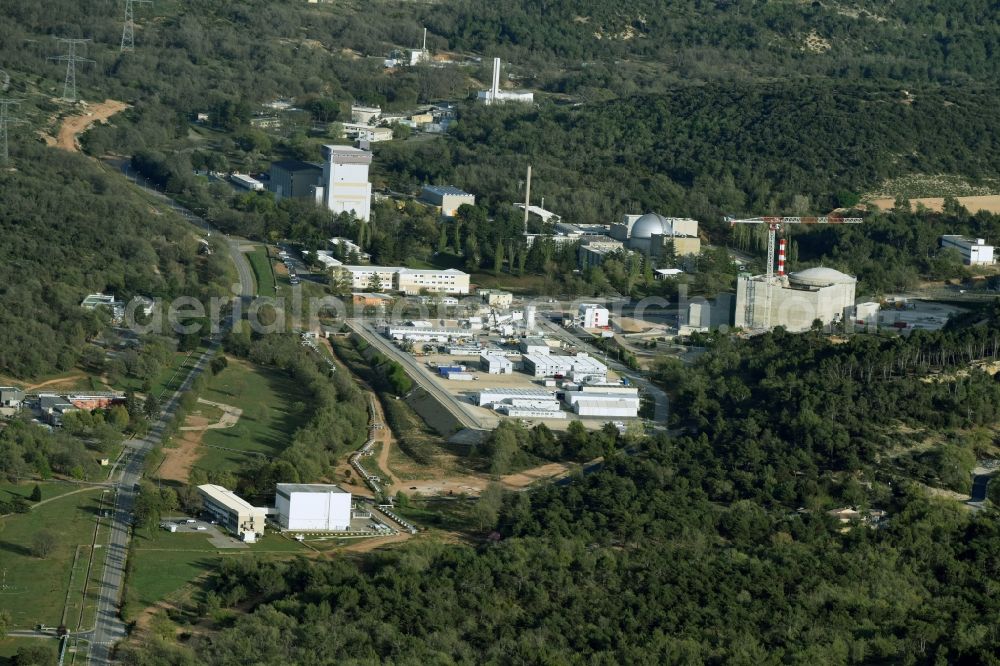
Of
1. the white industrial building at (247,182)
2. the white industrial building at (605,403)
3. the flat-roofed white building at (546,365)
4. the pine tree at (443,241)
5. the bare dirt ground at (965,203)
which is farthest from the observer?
the bare dirt ground at (965,203)

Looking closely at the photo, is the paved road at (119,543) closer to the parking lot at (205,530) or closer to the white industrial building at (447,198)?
the parking lot at (205,530)

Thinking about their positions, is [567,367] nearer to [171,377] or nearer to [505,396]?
[505,396]

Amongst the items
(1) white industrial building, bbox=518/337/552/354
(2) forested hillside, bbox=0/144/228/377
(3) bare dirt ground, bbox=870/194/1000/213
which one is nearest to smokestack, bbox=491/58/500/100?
(3) bare dirt ground, bbox=870/194/1000/213

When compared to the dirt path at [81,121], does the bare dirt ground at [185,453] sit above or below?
below

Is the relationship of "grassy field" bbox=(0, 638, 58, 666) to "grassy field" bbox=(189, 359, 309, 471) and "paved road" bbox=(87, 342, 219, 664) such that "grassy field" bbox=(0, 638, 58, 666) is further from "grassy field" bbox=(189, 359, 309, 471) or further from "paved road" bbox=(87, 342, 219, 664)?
"grassy field" bbox=(189, 359, 309, 471)

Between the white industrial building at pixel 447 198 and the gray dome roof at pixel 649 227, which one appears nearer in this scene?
the gray dome roof at pixel 649 227

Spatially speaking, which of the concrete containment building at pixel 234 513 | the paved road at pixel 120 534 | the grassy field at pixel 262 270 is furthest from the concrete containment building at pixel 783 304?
the concrete containment building at pixel 234 513

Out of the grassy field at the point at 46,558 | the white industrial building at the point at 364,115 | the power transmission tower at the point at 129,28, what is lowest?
the grassy field at the point at 46,558
